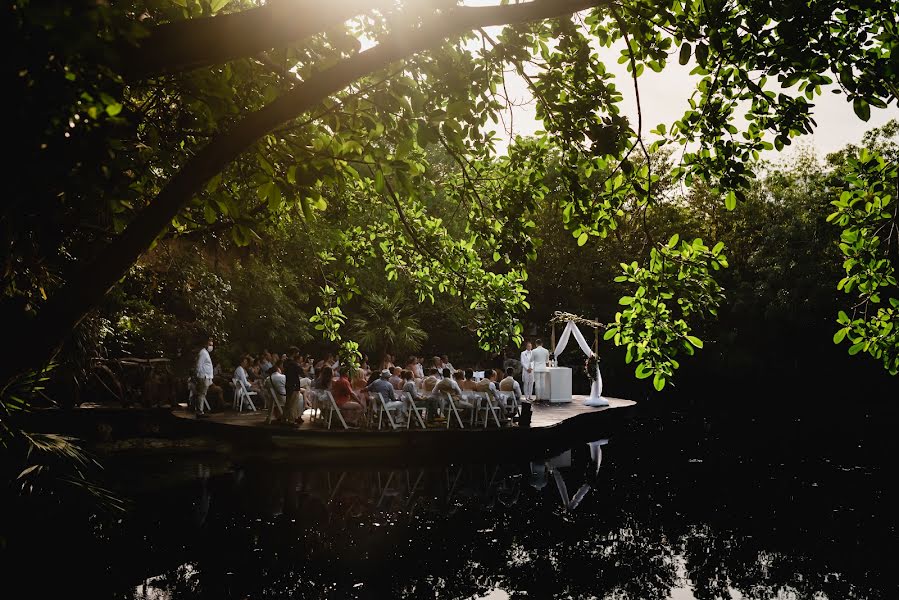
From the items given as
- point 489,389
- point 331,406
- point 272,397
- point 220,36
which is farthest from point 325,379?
point 220,36

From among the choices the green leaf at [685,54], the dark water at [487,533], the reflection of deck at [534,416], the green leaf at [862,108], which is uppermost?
the green leaf at [685,54]

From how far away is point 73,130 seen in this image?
314 centimetres

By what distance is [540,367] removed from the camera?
2039 centimetres

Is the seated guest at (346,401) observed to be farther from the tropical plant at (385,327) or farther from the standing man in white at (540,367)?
the tropical plant at (385,327)

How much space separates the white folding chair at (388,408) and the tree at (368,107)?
7.65m

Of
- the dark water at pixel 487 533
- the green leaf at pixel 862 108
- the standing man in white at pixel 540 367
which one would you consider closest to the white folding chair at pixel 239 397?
the dark water at pixel 487 533

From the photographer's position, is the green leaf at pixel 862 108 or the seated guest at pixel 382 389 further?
the seated guest at pixel 382 389

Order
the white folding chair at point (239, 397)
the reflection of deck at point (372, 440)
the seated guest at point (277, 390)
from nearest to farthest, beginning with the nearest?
1. the reflection of deck at point (372, 440)
2. the seated guest at point (277, 390)
3. the white folding chair at point (239, 397)

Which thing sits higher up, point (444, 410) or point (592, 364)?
point (592, 364)

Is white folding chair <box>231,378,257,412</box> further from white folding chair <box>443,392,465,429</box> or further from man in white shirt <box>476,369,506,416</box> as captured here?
man in white shirt <box>476,369,506,416</box>

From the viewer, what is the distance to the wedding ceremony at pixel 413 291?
309 cm

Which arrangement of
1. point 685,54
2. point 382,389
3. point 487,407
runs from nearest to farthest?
point 685,54, point 382,389, point 487,407

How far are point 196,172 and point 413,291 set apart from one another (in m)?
5.35

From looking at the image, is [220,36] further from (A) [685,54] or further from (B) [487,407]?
(B) [487,407]
